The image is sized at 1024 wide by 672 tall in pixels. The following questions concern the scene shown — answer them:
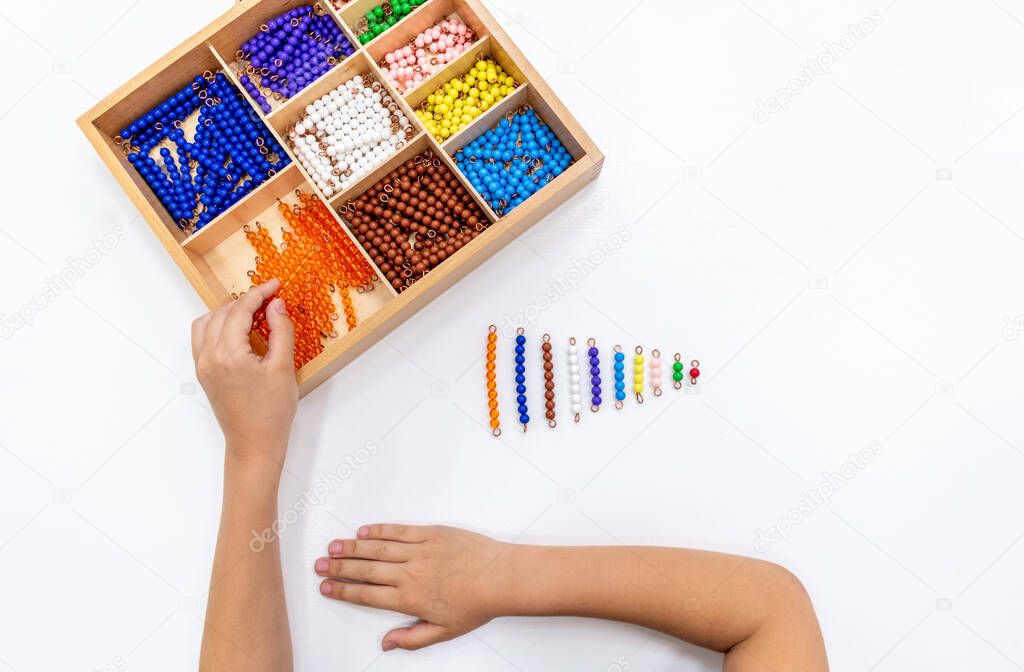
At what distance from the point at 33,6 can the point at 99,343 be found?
2.37 ft

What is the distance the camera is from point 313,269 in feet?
5.03

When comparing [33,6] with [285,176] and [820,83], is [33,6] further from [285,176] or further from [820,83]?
[820,83]

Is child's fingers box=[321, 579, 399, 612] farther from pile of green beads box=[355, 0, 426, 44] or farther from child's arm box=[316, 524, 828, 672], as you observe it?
pile of green beads box=[355, 0, 426, 44]

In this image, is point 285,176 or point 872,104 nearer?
point 285,176

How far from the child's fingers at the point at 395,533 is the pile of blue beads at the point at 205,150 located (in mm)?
677

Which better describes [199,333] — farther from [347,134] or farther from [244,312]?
[347,134]

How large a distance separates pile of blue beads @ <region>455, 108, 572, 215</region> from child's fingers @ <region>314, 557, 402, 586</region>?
713mm

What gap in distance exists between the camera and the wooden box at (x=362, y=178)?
56.4 inches

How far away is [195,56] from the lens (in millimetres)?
1475

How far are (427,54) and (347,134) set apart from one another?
224 mm

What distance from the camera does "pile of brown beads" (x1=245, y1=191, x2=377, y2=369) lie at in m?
1.52

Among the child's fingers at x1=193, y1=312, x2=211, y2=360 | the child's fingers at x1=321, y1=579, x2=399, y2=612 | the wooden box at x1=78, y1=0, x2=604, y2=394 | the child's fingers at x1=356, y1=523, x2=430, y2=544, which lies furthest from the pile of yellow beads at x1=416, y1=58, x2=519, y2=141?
the child's fingers at x1=321, y1=579, x2=399, y2=612

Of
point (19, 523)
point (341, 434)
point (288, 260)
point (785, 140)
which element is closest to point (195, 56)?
point (288, 260)

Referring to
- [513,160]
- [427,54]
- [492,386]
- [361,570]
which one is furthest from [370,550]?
[427,54]
